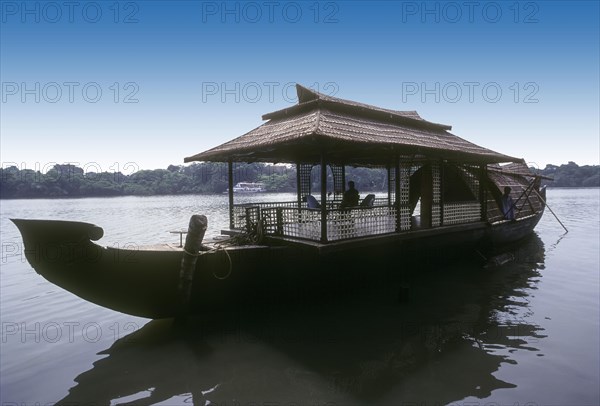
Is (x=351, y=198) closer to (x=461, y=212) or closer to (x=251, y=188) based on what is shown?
(x=461, y=212)

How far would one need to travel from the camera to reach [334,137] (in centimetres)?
698

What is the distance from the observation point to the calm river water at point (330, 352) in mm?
5281

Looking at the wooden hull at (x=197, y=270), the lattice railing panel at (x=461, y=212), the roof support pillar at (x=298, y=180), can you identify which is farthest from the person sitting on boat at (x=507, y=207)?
the roof support pillar at (x=298, y=180)

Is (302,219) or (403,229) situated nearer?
(302,219)

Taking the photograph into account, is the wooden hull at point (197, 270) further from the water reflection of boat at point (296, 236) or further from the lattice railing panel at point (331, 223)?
the lattice railing panel at point (331, 223)

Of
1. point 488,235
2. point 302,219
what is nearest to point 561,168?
point 488,235

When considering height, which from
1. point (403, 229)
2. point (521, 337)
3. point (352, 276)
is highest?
point (403, 229)

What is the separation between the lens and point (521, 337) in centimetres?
705

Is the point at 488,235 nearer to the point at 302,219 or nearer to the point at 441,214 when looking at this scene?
the point at 441,214

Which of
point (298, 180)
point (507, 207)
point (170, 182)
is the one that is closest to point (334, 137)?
point (298, 180)

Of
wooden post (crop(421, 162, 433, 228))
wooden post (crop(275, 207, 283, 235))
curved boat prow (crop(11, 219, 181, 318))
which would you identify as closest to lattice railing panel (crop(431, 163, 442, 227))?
wooden post (crop(421, 162, 433, 228))

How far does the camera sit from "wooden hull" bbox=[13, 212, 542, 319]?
6.33m

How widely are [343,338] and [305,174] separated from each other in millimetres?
6819

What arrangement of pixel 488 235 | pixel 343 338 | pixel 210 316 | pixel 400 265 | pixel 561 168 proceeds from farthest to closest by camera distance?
pixel 561 168 < pixel 488 235 < pixel 400 265 < pixel 210 316 < pixel 343 338
